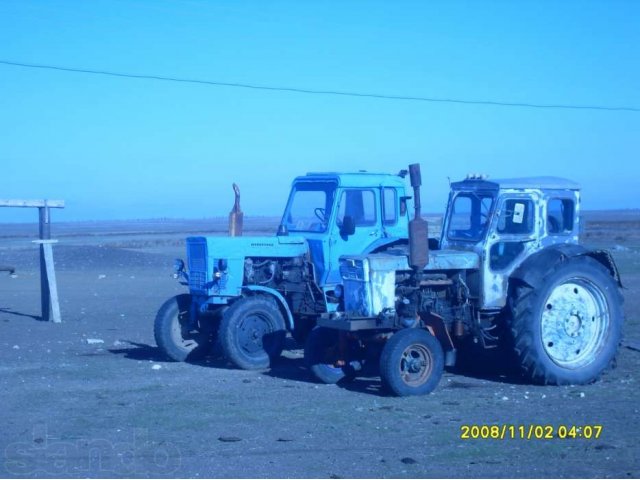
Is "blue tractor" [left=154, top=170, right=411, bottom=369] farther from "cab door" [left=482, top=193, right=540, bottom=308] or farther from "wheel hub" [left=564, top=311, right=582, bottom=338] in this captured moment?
"wheel hub" [left=564, top=311, right=582, bottom=338]

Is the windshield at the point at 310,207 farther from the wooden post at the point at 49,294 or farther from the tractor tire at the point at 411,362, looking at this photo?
the wooden post at the point at 49,294

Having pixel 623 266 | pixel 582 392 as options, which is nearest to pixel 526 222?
pixel 582 392

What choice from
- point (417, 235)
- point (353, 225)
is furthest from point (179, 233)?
point (417, 235)

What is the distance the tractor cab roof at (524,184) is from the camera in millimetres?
11266

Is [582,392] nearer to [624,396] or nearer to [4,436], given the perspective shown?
[624,396]

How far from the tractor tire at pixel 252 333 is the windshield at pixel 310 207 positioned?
61.7 inches

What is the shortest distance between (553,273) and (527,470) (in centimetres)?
396

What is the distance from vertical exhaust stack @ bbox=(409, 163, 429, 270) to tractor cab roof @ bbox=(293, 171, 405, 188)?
121 inches

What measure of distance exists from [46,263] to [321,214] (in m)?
8.62

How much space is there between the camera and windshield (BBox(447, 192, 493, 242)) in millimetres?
11469

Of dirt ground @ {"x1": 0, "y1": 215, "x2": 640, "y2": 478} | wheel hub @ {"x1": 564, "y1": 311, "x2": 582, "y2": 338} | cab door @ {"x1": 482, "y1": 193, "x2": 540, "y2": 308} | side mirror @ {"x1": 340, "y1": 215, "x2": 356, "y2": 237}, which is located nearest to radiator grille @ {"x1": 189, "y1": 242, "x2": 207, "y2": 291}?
dirt ground @ {"x1": 0, "y1": 215, "x2": 640, "y2": 478}

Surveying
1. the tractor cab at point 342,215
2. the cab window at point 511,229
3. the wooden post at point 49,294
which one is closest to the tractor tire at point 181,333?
the tractor cab at point 342,215

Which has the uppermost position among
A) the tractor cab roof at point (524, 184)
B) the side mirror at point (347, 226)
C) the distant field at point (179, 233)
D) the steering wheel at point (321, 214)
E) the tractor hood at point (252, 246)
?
the tractor cab roof at point (524, 184)

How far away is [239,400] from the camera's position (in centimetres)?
1027
